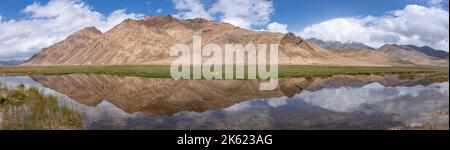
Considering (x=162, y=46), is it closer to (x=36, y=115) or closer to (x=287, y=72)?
(x=287, y=72)

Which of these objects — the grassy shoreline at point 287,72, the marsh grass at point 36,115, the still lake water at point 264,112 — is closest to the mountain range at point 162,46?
the grassy shoreline at point 287,72

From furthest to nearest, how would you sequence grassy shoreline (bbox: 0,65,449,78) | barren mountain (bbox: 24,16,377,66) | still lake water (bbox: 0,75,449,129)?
barren mountain (bbox: 24,16,377,66) < grassy shoreline (bbox: 0,65,449,78) < still lake water (bbox: 0,75,449,129)

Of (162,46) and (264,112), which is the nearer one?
(264,112)

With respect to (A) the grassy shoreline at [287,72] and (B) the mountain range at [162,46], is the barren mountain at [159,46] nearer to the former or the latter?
(B) the mountain range at [162,46]

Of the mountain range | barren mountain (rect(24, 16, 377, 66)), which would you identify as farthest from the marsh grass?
barren mountain (rect(24, 16, 377, 66))

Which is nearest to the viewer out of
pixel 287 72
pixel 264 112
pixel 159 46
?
pixel 264 112

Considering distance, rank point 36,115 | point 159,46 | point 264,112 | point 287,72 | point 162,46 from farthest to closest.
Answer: point 162,46 < point 159,46 < point 287,72 < point 264,112 < point 36,115

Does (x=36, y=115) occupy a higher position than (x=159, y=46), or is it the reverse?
(x=159, y=46)

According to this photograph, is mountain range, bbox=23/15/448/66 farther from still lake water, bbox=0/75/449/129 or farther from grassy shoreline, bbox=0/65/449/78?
still lake water, bbox=0/75/449/129

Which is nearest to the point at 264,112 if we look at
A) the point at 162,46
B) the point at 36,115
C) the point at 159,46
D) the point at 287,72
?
the point at 36,115

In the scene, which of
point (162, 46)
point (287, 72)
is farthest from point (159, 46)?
point (287, 72)

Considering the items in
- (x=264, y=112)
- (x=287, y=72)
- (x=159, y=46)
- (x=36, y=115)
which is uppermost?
(x=159, y=46)
